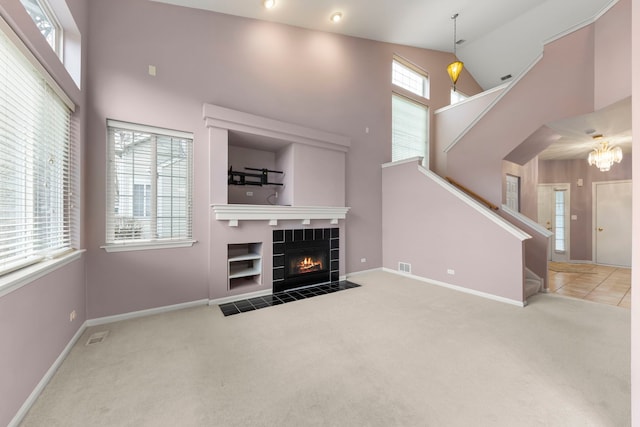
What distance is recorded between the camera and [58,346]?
2.15 metres

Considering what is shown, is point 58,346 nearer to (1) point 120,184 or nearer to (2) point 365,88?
(1) point 120,184

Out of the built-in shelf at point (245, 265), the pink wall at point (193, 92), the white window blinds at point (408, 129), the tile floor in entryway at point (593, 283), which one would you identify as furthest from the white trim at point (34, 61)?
the tile floor in entryway at point (593, 283)

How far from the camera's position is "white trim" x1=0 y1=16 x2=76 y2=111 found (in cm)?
153

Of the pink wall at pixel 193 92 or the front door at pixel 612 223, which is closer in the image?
the pink wall at pixel 193 92

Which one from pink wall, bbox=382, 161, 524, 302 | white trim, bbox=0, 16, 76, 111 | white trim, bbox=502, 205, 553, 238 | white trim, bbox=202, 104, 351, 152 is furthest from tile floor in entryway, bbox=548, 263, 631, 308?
white trim, bbox=0, 16, 76, 111

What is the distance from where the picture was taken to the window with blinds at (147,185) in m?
3.05

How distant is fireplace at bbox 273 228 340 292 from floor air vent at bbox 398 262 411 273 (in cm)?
142

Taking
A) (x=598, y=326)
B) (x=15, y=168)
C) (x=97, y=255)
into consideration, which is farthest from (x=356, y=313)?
(x=15, y=168)

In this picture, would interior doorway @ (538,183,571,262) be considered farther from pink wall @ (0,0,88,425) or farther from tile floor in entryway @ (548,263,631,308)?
pink wall @ (0,0,88,425)

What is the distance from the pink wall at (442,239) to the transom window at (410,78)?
2.62m

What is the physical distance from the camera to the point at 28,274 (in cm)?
168

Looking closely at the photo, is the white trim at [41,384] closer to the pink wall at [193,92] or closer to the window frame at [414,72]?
the pink wall at [193,92]

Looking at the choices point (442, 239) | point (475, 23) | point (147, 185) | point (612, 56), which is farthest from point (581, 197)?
point (147, 185)

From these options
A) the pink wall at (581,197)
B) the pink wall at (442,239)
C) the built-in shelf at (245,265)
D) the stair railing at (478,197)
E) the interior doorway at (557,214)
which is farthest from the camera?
the interior doorway at (557,214)
